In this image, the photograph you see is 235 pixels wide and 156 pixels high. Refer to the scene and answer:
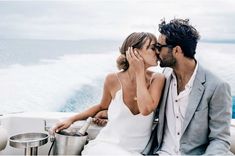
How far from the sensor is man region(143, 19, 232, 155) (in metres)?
1.93

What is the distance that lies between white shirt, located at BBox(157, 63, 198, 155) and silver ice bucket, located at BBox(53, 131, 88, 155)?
0.51 meters

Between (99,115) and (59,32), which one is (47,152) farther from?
(59,32)

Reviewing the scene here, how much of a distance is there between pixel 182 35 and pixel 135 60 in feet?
1.05

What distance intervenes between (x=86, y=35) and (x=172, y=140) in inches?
86.6

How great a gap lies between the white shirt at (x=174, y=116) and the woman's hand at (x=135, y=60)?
225 mm

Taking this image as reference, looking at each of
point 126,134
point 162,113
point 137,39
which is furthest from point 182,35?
point 126,134

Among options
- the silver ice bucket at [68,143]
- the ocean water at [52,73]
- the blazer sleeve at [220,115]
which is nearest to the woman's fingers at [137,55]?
the blazer sleeve at [220,115]

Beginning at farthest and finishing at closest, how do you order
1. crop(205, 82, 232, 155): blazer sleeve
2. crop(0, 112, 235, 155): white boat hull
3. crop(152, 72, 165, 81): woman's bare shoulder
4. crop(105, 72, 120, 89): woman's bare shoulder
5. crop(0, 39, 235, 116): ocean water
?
crop(0, 39, 235, 116): ocean water → crop(0, 112, 235, 155): white boat hull → crop(105, 72, 120, 89): woman's bare shoulder → crop(152, 72, 165, 81): woman's bare shoulder → crop(205, 82, 232, 155): blazer sleeve

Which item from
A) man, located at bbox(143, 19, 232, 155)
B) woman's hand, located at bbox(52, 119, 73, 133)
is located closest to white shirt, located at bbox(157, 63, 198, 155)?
man, located at bbox(143, 19, 232, 155)

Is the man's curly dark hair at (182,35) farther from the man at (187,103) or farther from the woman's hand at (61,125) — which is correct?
the woman's hand at (61,125)

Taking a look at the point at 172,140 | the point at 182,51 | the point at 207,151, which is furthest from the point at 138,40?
the point at 207,151

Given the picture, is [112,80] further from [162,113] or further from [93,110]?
[162,113]

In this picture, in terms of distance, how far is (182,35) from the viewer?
6.70ft

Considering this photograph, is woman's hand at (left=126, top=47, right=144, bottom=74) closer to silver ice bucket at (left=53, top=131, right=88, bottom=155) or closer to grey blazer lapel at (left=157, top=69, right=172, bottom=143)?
grey blazer lapel at (left=157, top=69, right=172, bottom=143)
